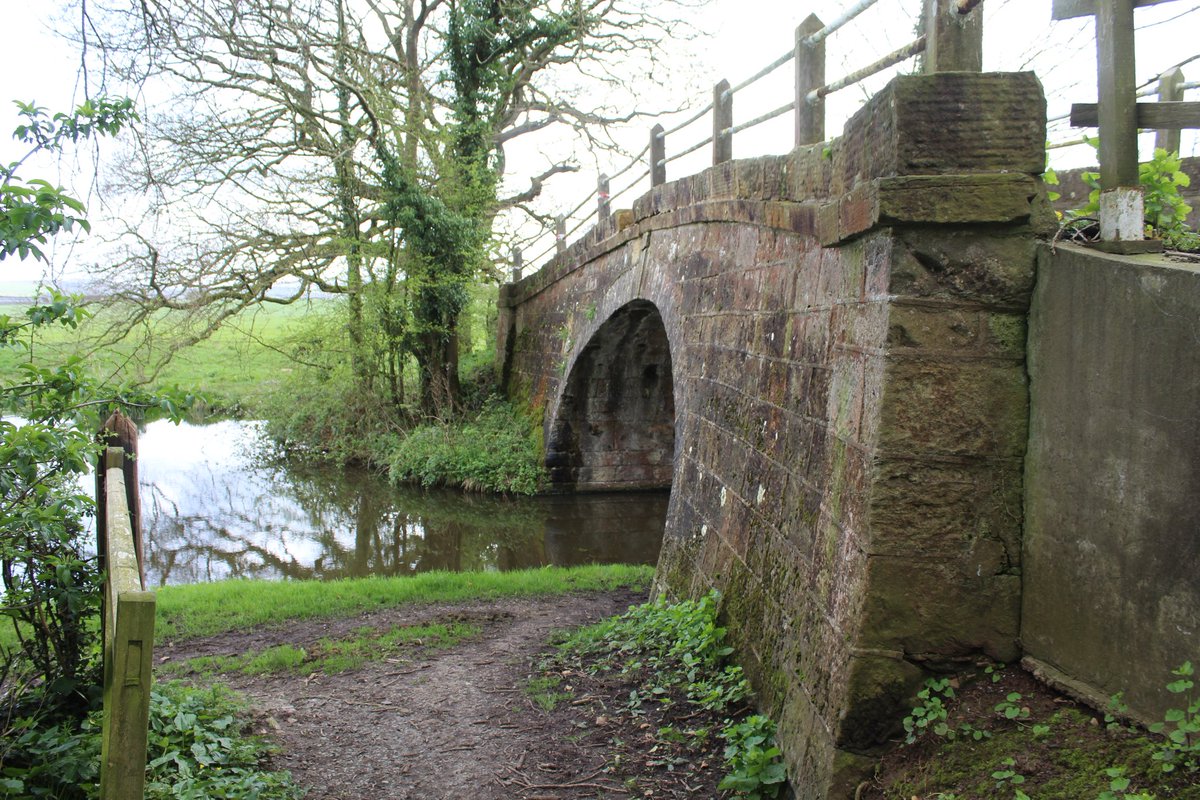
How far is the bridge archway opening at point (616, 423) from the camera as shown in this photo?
13.7 meters

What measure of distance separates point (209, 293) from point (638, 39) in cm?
914

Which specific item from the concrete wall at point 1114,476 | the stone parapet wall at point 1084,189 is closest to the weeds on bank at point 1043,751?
the concrete wall at point 1114,476

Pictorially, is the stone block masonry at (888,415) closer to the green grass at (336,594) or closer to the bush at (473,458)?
the green grass at (336,594)

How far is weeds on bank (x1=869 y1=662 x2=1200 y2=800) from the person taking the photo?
92.0 inches

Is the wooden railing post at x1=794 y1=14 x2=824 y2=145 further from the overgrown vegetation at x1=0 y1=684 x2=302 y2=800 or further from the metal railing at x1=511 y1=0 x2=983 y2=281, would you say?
the overgrown vegetation at x1=0 y1=684 x2=302 y2=800

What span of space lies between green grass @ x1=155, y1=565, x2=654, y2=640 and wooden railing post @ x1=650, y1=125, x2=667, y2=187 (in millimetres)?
4050

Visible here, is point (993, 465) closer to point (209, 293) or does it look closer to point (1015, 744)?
point (1015, 744)

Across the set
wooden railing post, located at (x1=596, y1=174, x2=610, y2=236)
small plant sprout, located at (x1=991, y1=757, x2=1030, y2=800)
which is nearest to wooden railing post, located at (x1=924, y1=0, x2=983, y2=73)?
small plant sprout, located at (x1=991, y1=757, x2=1030, y2=800)

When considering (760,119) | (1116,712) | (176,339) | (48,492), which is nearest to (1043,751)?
(1116,712)

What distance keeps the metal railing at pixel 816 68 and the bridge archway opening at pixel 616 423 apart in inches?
165

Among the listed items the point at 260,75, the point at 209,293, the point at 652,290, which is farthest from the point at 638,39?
the point at 652,290

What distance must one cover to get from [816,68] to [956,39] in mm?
1751

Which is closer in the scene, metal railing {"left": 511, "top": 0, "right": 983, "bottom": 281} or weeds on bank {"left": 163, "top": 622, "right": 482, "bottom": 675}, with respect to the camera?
metal railing {"left": 511, "top": 0, "right": 983, "bottom": 281}

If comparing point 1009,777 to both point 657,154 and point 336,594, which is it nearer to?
point 336,594
